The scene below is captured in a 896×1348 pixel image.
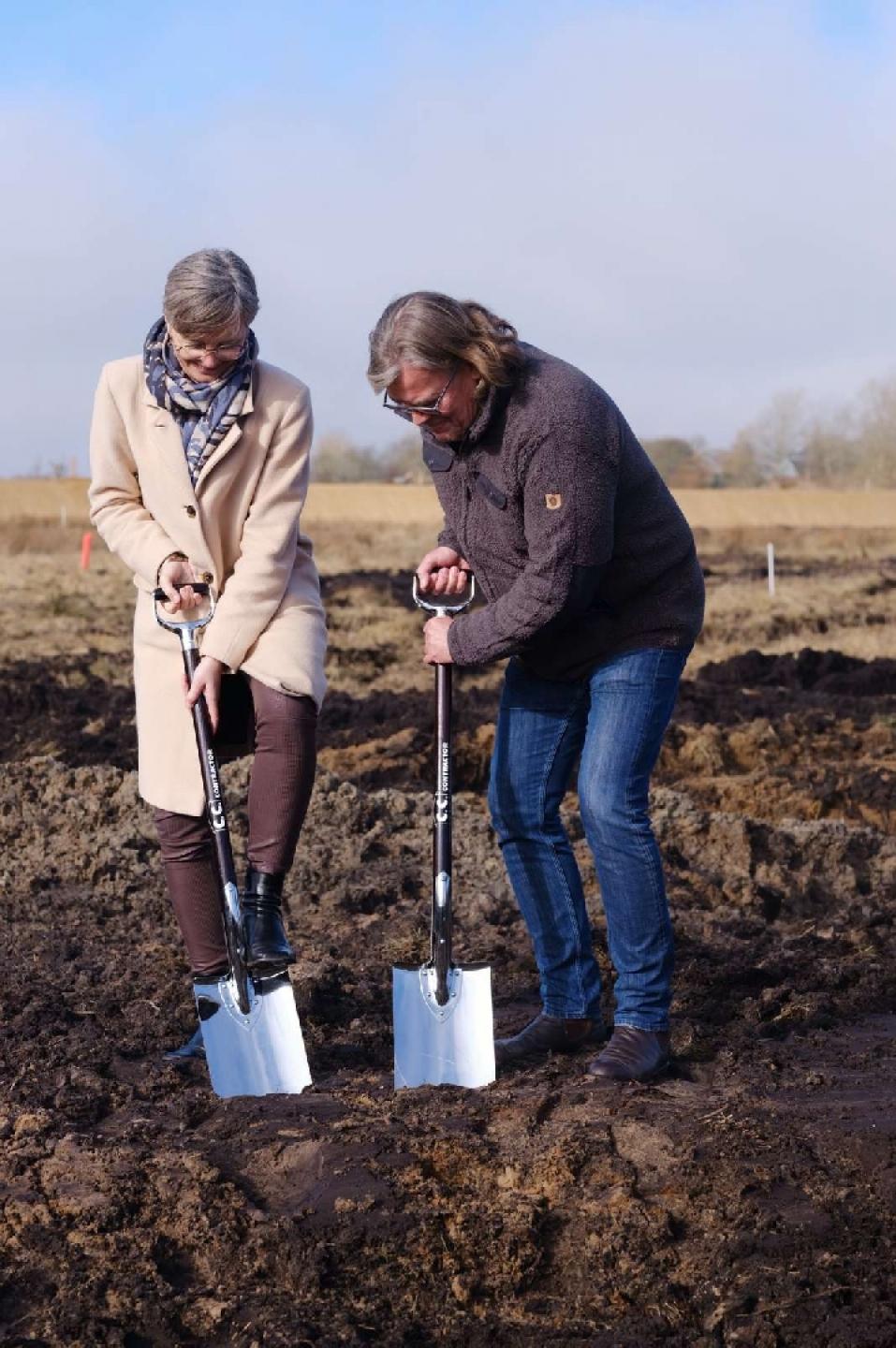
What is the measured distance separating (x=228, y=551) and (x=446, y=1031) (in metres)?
1.44

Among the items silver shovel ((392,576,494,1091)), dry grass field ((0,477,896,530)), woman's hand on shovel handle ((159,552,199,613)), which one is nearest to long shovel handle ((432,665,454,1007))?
silver shovel ((392,576,494,1091))

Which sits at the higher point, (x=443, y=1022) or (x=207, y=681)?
(x=207, y=681)

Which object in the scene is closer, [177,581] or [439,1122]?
[439,1122]

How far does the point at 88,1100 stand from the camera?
14.7 ft

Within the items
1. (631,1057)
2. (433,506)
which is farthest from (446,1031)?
(433,506)

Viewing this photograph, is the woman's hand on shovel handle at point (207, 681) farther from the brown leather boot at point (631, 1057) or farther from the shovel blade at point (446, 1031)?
the brown leather boot at point (631, 1057)

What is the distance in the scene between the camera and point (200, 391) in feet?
14.5

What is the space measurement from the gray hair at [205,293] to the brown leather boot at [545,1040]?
210 centimetres

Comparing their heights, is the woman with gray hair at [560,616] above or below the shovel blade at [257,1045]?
above

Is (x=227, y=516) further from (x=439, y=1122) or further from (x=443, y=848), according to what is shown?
(x=439, y=1122)

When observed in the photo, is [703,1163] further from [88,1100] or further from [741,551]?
[741,551]

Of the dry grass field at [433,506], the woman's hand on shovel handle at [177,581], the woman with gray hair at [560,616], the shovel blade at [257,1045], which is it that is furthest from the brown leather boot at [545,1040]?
the dry grass field at [433,506]

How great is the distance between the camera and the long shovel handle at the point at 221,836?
4.53 meters

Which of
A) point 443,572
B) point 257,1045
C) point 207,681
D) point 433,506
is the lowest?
point 257,1045
